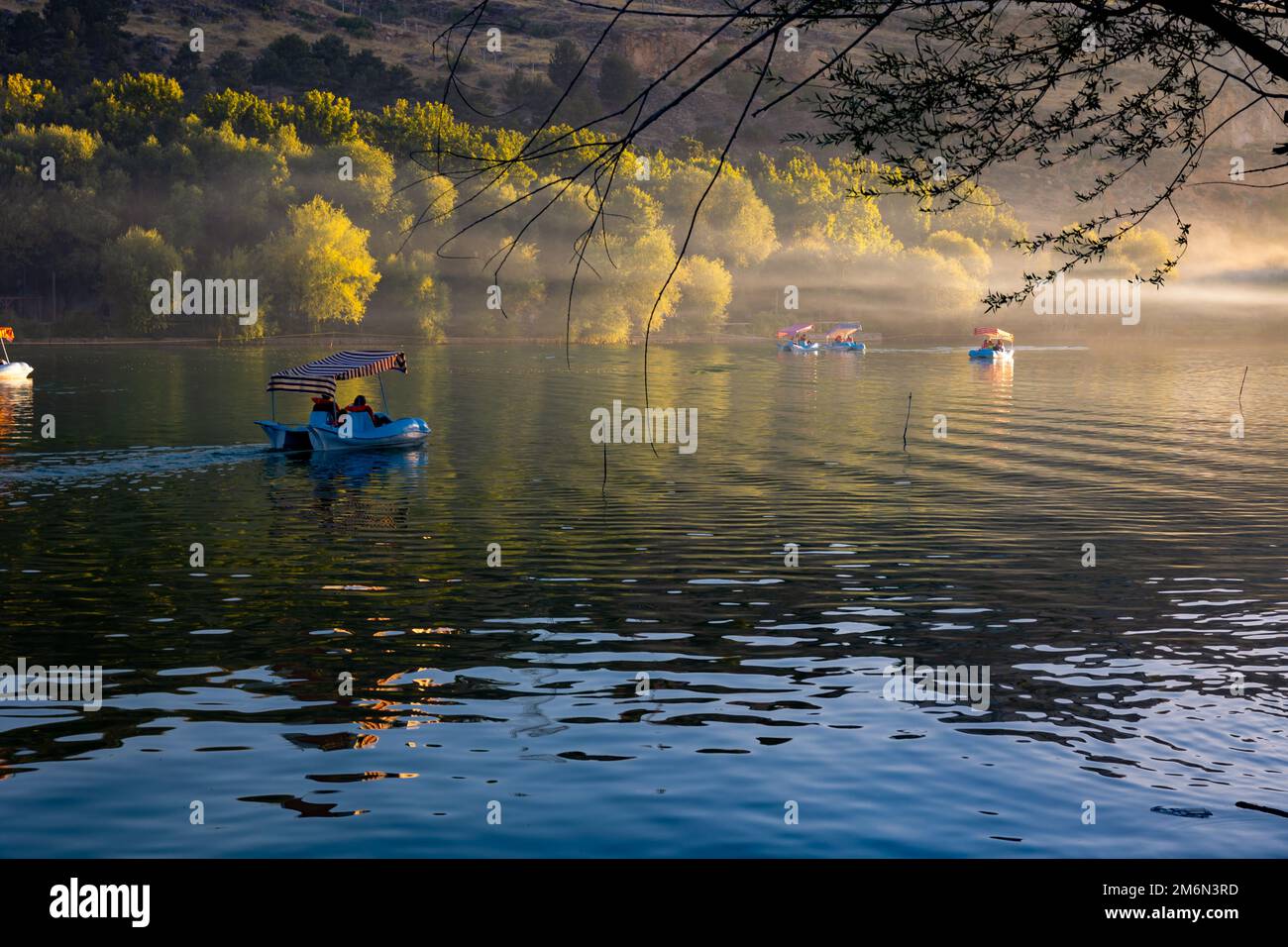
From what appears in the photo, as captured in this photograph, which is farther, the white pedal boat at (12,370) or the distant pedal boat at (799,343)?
the distant pedal boat at (799,343)

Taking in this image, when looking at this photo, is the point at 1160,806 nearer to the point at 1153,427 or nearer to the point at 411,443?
the point at 411,443

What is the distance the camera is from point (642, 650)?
24.7 metres

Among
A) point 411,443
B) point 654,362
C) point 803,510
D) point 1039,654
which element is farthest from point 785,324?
point 1039,654

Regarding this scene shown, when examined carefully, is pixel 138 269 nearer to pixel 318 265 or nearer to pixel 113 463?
pixel 318 265

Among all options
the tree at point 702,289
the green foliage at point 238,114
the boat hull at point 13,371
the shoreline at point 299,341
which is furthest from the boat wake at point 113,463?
the green foliage at point 238,114

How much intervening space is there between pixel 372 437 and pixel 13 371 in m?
46.9

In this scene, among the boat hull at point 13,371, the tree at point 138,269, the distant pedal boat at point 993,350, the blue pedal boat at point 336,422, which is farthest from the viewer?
the tree at point 138,269

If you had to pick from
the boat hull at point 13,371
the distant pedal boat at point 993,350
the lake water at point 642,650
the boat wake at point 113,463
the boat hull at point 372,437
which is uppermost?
the distant pedal boat at point 993,350

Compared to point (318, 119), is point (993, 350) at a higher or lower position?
lower

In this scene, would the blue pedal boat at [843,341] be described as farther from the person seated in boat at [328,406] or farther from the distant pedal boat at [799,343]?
the person seated in boat at [328,406]

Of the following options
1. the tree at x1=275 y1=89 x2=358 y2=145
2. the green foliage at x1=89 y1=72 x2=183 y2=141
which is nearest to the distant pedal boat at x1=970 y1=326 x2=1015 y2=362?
the tree at x1=275 y1=89 x2=358 y2=145

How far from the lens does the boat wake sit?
49491mm

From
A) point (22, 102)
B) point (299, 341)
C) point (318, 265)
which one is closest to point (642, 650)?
point (318, 265)

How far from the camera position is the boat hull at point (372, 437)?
57.1 metres
